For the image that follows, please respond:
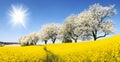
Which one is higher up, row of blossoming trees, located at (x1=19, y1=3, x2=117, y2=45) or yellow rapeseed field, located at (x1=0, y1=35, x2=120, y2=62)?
row of blossoming trees, located at (x1=19, y1=3, x2=117, y2=45)

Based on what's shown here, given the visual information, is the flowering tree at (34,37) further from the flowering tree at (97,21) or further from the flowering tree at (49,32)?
the flowering tree at (97,21)

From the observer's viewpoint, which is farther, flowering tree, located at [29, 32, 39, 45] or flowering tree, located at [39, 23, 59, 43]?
A: flowering tree, located at [29, 32, 39, 45]

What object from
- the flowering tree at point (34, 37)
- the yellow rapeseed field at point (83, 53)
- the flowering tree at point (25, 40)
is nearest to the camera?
the yellow rapeseed field at point (83, 53)

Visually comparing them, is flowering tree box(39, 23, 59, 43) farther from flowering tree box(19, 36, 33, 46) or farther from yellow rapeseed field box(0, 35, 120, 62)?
yellow rapeseed field box(0, 35, 120, 62)

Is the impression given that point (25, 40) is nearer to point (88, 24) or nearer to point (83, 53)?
point (88, 24)

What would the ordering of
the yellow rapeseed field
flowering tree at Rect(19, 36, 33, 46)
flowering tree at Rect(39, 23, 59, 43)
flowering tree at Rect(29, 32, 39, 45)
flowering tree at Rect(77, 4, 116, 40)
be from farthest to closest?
flowering tree at Rect(19, 36, 33, 46)
flowering tree at Rect(29, 32, 39, 45)
flowering tree at Rect(39, 23, 59, 43)
flowering tree at Rect(77, 4, 116, 40)
the yellow rapeseed field

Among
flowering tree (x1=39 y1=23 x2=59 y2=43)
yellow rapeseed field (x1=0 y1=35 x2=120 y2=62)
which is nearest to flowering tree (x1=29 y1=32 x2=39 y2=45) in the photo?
flowering tree (x1=39 y1=23 x2=59 y2=43)

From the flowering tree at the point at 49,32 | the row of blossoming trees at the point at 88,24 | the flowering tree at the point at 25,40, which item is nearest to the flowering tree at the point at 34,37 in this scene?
the flowering tree at the point at 25,40

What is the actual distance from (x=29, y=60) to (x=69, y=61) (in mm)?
2960

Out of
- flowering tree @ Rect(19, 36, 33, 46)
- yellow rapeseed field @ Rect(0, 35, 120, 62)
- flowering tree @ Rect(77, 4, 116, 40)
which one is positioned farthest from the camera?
flowering tree @ Rect(19, 36, 33, 46)

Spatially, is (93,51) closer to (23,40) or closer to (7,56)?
(7,56)

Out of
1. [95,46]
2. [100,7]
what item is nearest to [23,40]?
[100,7]

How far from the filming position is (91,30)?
7994 cm

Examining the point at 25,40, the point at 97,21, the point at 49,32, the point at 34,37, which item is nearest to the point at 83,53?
the point at 97,21
